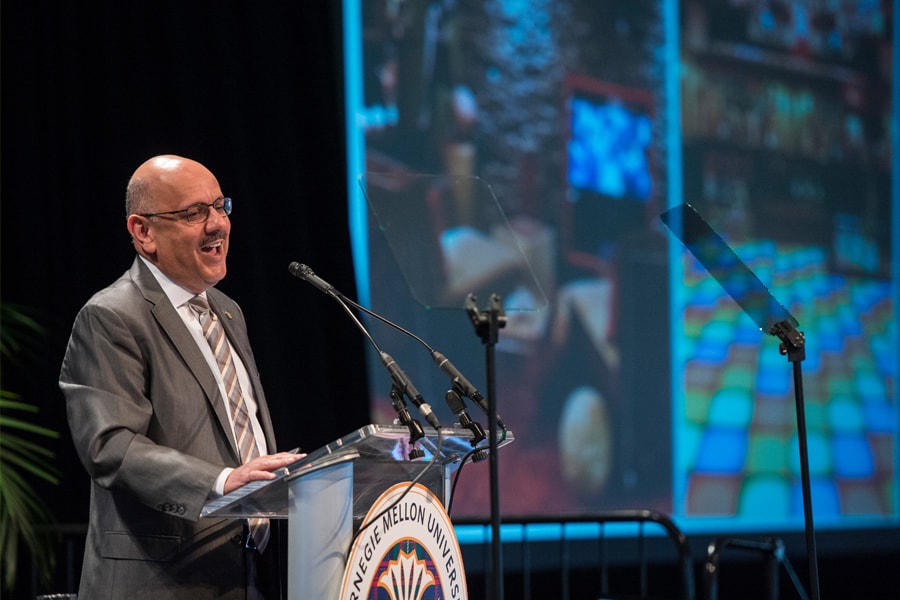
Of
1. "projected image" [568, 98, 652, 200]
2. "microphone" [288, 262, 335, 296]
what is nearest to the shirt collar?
"microphone" [288, 262, 335, 296]

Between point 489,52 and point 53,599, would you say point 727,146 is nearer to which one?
point 489,52

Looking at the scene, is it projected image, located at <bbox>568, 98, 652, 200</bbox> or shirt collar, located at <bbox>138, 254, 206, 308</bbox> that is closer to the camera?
shirt collar, located at <bbox>138, 254, 206, 308</bbox>

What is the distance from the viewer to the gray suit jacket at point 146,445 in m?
2.24

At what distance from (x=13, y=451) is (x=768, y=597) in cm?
281

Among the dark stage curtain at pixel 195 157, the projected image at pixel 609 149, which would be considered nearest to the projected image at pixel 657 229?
the projected image at pixel 609 149

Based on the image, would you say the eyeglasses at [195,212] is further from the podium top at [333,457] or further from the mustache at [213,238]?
the podium top at [333,457]

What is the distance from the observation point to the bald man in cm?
224

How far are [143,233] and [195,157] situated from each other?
7.03ft

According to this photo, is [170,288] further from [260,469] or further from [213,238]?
[260,469]

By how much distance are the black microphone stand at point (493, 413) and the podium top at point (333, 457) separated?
0.12 meters

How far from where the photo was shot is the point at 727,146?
592cm

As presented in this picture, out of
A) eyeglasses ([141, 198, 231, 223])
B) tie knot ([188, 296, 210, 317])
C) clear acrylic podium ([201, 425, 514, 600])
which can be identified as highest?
eyeglasses ([141, 198, 231, 223])

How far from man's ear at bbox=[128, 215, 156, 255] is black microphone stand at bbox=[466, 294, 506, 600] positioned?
832mm

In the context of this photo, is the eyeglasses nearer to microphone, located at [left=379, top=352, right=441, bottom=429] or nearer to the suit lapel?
the suit lapel
